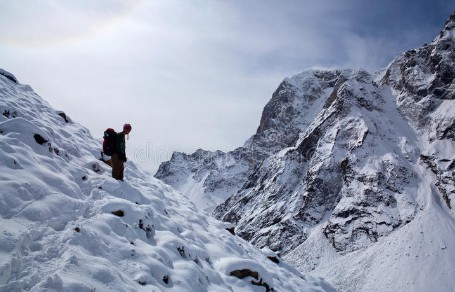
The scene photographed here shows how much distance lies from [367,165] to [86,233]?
9676 cm

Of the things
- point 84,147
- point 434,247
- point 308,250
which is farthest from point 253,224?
point 84,147

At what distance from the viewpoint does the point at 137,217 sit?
34.7 feet

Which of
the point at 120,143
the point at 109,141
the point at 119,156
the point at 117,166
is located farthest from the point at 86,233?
the point at 109,141

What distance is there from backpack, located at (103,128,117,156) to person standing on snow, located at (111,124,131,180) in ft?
0.47

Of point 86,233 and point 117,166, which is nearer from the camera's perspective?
point 86,233

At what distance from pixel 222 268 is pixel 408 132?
4419 inches

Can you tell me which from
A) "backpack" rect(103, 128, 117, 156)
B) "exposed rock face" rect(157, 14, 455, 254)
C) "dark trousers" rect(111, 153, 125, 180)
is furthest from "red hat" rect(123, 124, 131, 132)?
"exposed rock face" rect(157, 14, 455, 254)

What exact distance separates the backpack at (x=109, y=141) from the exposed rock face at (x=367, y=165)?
77.8 m

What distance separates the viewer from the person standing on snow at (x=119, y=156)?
536 inches

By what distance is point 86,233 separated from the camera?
845 cm

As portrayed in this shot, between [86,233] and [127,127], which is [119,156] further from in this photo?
[86,233]

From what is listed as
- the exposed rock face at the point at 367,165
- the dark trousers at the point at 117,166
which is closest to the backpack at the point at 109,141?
the dark trousers at the point at 117,166

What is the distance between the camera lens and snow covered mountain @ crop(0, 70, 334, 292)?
702cm

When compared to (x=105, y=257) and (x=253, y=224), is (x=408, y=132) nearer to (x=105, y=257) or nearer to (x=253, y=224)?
(x=253, y=224)
